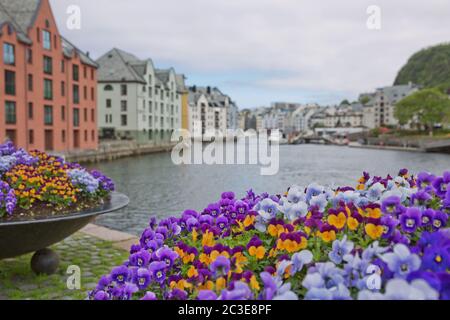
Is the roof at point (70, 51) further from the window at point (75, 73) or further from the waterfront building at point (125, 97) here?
the waterfront building at point (125, 97)

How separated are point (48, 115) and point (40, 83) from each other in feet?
11.2

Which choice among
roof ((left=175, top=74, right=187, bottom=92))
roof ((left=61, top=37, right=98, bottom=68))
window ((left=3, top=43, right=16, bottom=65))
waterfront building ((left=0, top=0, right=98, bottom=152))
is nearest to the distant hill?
roof ((left=175, top=74, right=187, bottom=92))

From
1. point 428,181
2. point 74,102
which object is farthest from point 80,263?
point 74,102

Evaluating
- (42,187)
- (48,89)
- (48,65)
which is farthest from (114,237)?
(48,65)

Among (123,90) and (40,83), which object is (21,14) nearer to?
(40,83)

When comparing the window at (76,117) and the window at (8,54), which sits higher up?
the window at (8,54)

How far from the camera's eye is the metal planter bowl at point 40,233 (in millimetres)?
6223

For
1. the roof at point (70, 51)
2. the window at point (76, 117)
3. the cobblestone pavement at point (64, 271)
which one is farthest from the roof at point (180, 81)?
the cobblestone pavement at point (64, 271)

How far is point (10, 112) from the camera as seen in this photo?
38.2 m

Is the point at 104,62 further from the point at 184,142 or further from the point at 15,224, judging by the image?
the point at 15,224

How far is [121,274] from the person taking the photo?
2.61 metres

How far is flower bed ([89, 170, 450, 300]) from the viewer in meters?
1.84

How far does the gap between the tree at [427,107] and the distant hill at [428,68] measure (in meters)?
68.6

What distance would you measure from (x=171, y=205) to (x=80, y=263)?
557 inches
